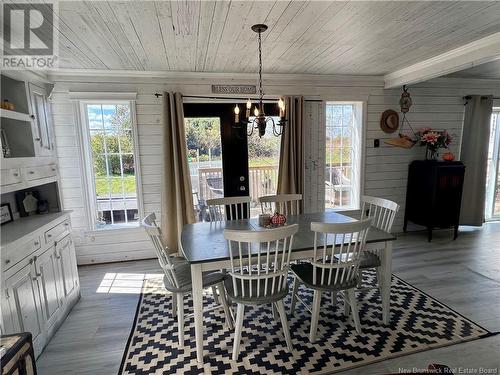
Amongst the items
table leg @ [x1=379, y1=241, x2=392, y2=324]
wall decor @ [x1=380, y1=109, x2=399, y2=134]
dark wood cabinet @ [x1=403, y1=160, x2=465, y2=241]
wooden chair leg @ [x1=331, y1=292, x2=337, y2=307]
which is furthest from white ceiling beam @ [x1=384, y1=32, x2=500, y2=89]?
wooden chair leg @ [x1=331, y1=292, x2=337, y2=307]

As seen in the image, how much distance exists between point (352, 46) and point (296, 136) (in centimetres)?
144

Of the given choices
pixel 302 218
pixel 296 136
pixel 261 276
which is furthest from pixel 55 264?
pixel 296 136

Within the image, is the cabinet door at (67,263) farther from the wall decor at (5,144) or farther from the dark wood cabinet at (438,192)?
the dark wood cabinet at (438,192)

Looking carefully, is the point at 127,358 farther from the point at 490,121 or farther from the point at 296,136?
the point at 490,121

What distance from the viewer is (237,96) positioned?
3.96m

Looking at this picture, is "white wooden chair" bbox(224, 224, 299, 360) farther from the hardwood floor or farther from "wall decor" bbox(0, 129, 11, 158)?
"wall decor" bbox(0, 129, 11, 158)

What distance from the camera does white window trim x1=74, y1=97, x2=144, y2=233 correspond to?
3.58 m

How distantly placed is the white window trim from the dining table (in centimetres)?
164

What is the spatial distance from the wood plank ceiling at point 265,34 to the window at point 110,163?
1.99 feet

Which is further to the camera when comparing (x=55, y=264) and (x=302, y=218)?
(x=302, y=218)

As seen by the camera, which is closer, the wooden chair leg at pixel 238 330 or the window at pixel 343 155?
the wooden chair leg at pixel 238 330

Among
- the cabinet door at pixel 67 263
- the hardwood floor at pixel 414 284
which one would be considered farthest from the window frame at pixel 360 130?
the cabinet door at pixel 67 263

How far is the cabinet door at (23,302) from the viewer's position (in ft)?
5.85

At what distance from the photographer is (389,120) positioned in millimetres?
4465
